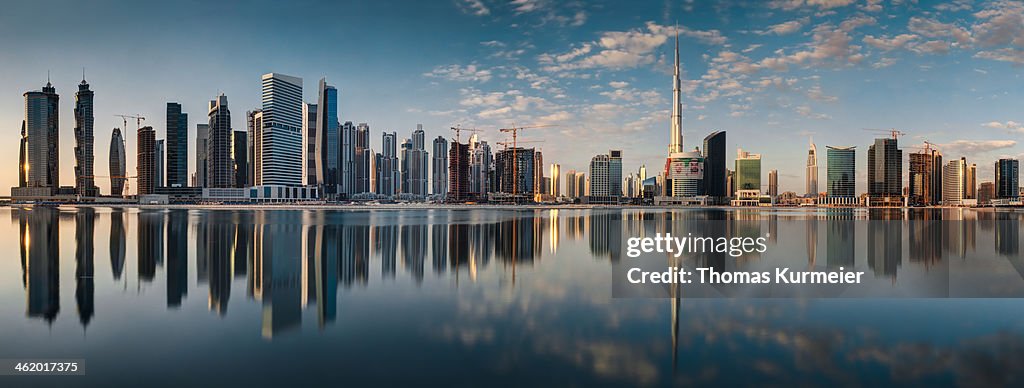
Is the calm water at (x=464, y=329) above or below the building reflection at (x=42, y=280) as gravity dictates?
below

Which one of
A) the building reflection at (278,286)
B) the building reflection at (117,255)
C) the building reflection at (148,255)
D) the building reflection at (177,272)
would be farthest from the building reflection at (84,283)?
the building reflection at (278,286)

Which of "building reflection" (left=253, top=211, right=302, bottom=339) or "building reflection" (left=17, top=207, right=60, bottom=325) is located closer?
"building reflection" (left=253, top=211, right=302, bottom=339)

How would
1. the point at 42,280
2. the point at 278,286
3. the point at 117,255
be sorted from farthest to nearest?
the point at 117,255
the point at 42,280
the point at 278,286

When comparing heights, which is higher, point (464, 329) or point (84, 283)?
point (84, 283)

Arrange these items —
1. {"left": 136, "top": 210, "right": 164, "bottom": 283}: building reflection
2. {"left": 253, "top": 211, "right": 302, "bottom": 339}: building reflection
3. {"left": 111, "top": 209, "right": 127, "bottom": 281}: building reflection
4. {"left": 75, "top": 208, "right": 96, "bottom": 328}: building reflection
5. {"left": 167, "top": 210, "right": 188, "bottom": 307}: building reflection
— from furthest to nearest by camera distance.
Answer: {"left": 111, "top": 209, "right": 127, "bottom": 281}: building reflection < {"left": 136, "top": 210, "right": 164, "bottom": 283}: building reflection < {"left": 167, "top": 210, "right": 188, "bottom": 307}: building reflection < {"left": 75, "top": 208, "right": 96, "bottom": 328}: building reflection < {"left": 253, "top": 211, "right": 302, "bottom": 339}: building reflection

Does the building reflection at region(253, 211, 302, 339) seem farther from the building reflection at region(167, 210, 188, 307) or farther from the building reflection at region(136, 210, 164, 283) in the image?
the building reflection at region(136, 210, 164, 283)

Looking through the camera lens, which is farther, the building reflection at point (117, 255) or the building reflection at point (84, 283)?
the building reflection at point (117, 255)

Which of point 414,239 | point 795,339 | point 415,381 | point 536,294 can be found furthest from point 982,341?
point 414,239

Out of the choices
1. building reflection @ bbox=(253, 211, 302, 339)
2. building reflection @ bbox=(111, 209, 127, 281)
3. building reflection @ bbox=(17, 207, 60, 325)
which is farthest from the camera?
building reflection @ bbox=(111, 209, 127, 281)

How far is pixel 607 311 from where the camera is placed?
17188 mm

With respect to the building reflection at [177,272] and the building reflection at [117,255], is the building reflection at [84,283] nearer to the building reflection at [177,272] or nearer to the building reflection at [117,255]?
the building reflection at [117,255]

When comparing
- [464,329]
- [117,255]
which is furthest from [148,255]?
[464,329]

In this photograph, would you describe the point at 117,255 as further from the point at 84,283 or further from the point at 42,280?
the point at 84,283

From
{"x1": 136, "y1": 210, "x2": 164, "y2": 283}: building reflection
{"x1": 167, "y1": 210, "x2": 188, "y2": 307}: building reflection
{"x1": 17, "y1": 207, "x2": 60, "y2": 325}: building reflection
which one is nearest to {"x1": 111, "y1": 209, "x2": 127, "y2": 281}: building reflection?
{"x1": 136, "y1": 210, "x2": 164, "y2": 283}: building reflection
